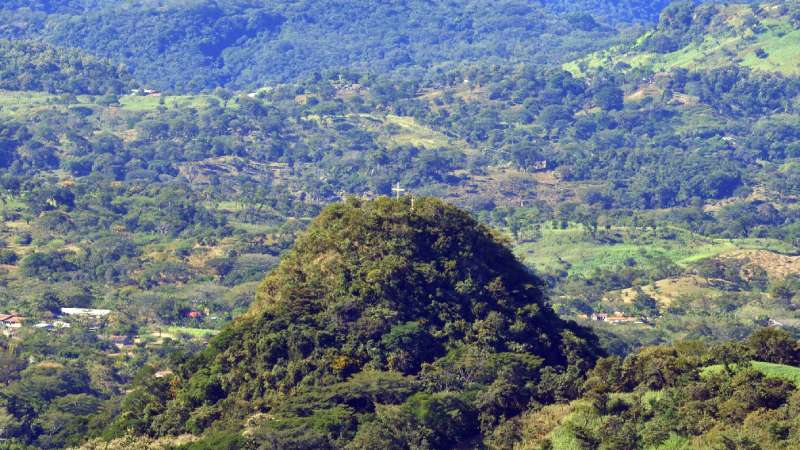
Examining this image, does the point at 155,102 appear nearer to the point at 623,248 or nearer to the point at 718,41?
the point at 718,41

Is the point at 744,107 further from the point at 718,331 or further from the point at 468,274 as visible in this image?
the point at 468,274

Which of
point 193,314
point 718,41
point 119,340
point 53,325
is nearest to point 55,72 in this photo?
point 718,41

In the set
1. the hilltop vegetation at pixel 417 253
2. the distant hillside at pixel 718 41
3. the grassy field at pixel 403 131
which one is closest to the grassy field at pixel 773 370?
the hilltop vegetation at pixel 417 253

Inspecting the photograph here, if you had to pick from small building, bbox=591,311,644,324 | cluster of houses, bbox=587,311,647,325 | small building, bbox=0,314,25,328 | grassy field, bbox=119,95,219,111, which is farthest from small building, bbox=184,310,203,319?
grassy field, bbox=119,95,219,111

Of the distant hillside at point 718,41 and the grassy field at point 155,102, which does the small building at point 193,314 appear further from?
the distant hillside at point 718,41

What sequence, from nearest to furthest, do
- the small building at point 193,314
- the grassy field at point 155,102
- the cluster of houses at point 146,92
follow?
the small building at point 193,314, the grassy field at point 155,102, the cluster of houses at point 146,92

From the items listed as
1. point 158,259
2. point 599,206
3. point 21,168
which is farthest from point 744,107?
point 158,259
